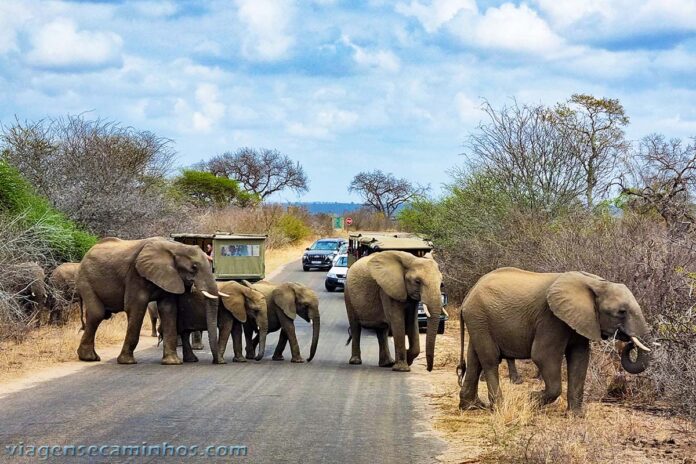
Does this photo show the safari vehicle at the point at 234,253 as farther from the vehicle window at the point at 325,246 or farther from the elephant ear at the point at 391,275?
the vehicle window at the point at 325,246

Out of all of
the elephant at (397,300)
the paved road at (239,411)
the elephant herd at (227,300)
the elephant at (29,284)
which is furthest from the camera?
the elephant at (29,284)

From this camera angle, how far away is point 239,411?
12133mm

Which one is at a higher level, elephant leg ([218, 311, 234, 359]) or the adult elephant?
the adult elephant

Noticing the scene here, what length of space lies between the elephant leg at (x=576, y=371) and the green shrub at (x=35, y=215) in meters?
12.5

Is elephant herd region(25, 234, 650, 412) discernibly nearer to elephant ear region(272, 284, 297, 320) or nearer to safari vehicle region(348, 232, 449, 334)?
elephant ear region(272, 284, 297, 320)

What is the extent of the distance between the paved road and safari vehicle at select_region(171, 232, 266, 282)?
30.7 feet

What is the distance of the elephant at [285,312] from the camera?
1848cm

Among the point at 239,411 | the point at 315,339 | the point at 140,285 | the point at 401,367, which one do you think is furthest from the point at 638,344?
the point at 140,285

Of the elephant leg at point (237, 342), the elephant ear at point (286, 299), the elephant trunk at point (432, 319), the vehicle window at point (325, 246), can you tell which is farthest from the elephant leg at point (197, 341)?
the vehicle window at point (325, 246)

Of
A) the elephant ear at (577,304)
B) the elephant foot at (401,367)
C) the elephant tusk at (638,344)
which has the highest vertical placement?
the elephant ear at (577,304)

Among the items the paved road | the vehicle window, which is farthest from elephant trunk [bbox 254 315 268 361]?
the vehicle window

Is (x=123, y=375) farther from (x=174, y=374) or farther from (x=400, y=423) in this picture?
(x=400, y=423)

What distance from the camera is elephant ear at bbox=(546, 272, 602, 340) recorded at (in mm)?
11805

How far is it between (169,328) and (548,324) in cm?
738
